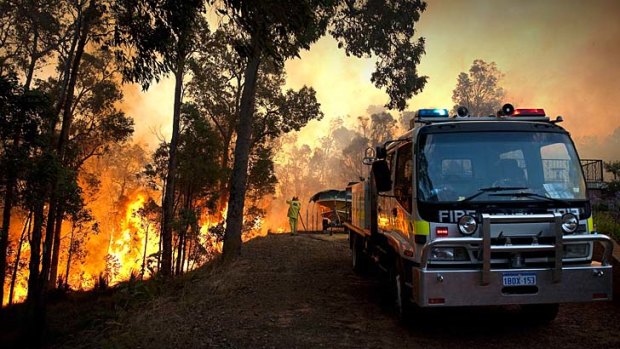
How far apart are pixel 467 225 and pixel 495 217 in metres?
0.32

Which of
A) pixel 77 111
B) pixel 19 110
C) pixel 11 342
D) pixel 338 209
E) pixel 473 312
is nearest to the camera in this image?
pixel 473 312

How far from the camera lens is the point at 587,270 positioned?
4965 millimetres

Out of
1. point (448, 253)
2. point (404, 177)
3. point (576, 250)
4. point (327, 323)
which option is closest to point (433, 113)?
point (404, 177)

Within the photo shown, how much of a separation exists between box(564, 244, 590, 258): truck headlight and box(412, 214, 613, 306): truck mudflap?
17 centimetres

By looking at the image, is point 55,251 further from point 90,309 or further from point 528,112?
point 528,112

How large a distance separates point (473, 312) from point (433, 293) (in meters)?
2.44

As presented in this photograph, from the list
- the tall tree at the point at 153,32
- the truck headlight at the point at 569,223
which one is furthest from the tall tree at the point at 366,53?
the truck headlight at the point at 569,223

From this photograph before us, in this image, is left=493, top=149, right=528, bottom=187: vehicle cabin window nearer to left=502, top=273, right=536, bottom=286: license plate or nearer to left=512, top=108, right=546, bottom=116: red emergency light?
left=512, top=108, right=546, bottom=116: red emergency light

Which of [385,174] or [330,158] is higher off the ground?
[330,158]

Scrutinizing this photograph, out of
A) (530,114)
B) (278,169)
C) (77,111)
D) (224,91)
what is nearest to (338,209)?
(224,91)

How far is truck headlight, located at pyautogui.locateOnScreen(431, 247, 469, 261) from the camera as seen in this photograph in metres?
5.07

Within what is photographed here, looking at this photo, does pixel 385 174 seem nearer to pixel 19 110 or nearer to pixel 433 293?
pixel 433 293

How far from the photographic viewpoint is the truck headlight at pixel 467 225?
198 inches

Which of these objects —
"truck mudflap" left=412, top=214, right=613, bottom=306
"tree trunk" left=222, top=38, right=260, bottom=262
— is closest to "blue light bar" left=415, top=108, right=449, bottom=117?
"truck mudflap" left=412, top=214, right=613, bottom=306
